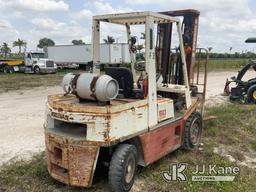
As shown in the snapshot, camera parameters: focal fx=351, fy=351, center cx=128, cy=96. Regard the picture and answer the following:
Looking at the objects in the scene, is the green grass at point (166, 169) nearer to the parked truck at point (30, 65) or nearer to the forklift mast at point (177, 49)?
the forklift mast at point (177, 49)

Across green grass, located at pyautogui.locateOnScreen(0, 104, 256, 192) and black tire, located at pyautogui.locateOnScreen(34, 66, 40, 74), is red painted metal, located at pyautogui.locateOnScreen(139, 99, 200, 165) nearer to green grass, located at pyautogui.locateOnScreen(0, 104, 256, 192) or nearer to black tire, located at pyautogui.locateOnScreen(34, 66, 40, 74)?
green grass, located at pyautogui.locateOnScreen(0, 104, 256, 192)

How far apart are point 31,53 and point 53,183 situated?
25.2 meters

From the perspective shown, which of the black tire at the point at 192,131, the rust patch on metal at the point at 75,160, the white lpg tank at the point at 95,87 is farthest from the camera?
the black tire at the point at 192,131

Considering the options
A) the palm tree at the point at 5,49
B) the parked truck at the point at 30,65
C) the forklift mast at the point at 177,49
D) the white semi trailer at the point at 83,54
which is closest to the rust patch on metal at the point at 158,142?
the forklift mast at the point at 177,49

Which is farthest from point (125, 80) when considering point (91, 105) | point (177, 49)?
point (177, 49)

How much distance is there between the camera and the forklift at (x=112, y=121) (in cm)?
449

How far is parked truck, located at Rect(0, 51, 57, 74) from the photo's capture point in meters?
27.6

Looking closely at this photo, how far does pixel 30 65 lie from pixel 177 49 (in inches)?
913

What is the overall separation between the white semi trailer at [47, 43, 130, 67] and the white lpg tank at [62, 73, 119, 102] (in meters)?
23.0

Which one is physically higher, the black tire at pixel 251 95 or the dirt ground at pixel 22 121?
the black tire at pixel 251 95

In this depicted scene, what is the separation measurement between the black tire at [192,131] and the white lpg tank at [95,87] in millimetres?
2216

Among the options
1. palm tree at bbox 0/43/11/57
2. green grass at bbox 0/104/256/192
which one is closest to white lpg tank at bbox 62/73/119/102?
green grass at bbox 0/104/256/192

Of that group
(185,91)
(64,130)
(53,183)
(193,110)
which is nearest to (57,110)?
(64,130)

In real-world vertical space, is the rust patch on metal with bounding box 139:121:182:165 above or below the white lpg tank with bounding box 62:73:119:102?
below
